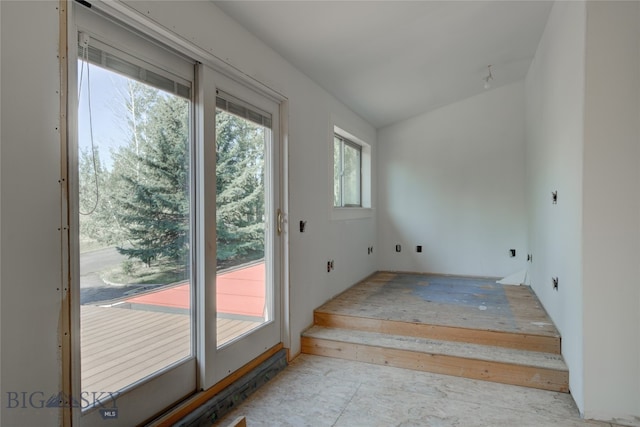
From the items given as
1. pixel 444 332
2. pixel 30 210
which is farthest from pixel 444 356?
pixel 30 210

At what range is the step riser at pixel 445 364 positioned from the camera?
246 centimetres

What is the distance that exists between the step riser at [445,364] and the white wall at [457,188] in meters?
2.58

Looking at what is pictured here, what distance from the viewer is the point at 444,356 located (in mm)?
2725

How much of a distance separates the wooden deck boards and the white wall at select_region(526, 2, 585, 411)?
233 cm

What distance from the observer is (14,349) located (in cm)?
119

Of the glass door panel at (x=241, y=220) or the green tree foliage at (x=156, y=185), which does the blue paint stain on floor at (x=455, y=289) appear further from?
the green tree foliage at (x=156, y=185)

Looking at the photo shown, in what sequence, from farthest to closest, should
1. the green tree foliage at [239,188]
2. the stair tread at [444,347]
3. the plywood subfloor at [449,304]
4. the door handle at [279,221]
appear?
the plywood subfloor at [449,304]
the door handle at [279,221]
the stair tread at [444,347]
the green tree foliage at [239,188]

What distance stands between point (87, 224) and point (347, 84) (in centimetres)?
275

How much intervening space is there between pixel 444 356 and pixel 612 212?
147 centimetres

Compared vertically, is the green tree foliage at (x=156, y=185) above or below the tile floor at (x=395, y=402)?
above

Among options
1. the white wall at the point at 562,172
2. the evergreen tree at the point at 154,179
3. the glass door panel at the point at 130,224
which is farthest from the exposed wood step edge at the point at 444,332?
the evergreen tree at the point at 154,179

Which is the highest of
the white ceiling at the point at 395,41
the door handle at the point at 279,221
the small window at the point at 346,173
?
the white ceiling at the point at 395,41

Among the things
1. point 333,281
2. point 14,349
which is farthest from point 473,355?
point 14,349

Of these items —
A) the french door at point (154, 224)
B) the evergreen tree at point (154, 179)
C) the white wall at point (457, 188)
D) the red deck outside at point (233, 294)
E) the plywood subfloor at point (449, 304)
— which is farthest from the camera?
the white wall at point (457, 188)
